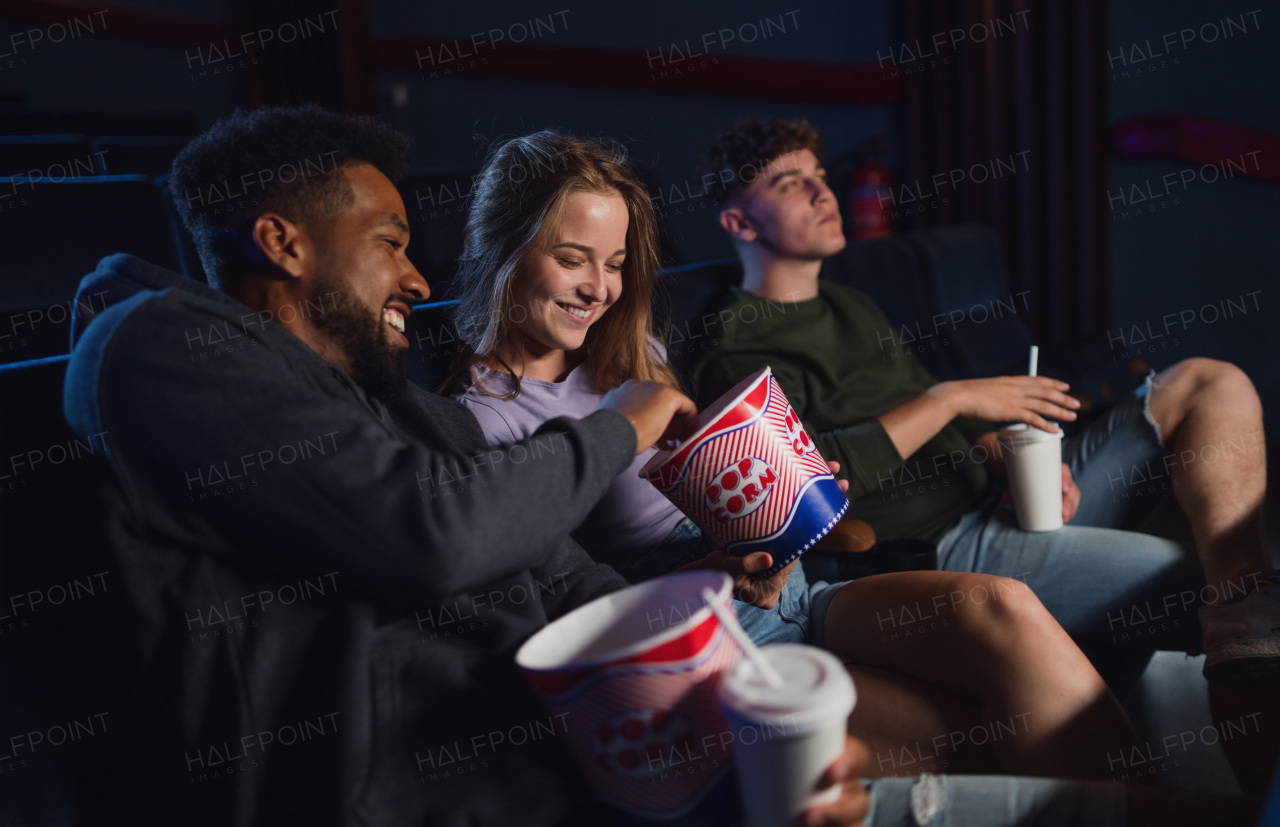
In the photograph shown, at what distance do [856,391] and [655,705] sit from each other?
1213 millimetres

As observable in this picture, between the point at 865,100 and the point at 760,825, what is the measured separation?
358cm

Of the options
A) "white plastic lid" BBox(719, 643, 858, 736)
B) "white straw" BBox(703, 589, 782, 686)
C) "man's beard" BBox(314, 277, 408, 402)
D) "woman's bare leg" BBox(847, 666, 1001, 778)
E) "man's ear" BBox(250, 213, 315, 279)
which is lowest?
"woman's bare leg" BBox(847, 666, 1001, 778)

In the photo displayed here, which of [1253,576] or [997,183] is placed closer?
[1253,576]

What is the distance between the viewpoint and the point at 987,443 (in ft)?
5.48

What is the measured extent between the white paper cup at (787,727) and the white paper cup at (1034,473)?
866 mm

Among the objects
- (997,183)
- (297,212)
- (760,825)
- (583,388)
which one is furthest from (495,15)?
(760,825)

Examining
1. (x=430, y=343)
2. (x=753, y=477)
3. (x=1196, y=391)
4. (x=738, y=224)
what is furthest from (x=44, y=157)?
(x=1196, y=391)

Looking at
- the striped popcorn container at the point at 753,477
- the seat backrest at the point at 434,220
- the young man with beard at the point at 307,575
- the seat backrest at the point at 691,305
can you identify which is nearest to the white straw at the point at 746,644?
Result: the young man with beard at the point at 307,575

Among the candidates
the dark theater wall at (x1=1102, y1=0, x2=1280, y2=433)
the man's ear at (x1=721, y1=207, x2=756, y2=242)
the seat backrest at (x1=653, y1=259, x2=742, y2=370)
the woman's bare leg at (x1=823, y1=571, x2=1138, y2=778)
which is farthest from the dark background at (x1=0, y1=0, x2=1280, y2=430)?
the woman's bare leg at (x1=823, y1=571, x2=1138, y2=778)

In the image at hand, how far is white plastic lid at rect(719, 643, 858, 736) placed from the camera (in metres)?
0.59

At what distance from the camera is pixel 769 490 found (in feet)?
3.08

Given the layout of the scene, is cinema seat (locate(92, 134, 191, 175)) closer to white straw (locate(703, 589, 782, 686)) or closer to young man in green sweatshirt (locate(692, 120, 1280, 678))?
young man in green sweatshirt (locate(692, 120, 1280, 678))

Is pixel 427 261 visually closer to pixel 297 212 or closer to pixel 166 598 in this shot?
pixel 297 212

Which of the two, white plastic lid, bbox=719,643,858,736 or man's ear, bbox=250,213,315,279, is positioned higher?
man's ear, bbox=250,213,315,279
